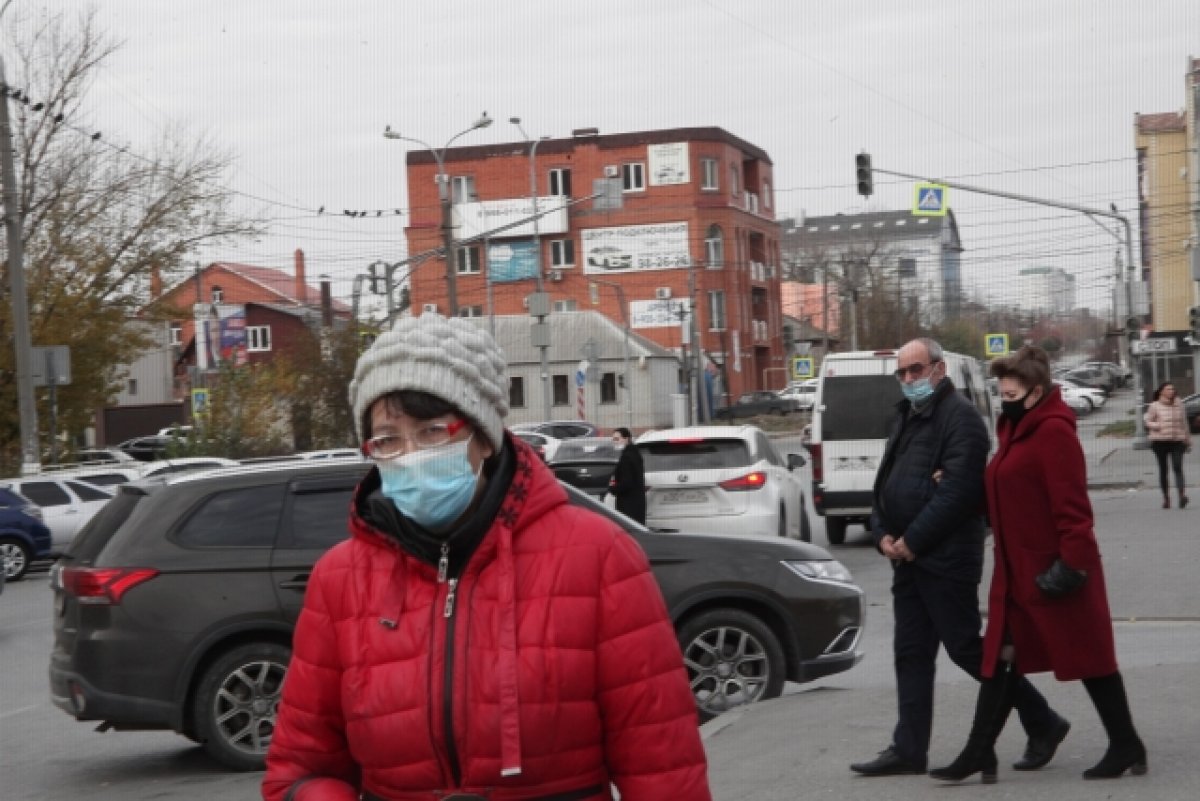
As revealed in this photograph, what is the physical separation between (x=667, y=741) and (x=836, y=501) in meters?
20.1

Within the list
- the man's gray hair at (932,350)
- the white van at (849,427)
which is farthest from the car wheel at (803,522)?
the man's gray hair at (932,350)

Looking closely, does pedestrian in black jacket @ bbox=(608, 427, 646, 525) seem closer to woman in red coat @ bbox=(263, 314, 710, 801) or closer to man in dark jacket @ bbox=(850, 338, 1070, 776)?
man in dark jacket @ bbox=(850, 338, 1070, 776)

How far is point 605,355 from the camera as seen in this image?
8025 cm

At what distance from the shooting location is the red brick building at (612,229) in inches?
3393

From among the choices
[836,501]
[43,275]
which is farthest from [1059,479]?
[43,275]

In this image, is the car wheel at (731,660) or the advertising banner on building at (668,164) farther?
the advertising banner on building at (668,164)

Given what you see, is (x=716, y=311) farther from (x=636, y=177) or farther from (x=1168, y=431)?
(x=1168, y=431)

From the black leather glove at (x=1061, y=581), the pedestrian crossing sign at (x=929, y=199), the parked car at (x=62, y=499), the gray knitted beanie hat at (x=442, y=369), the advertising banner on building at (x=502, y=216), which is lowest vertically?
the parked car at (x=62, y=499)

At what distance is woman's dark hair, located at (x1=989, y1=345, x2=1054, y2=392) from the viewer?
7.09 meters

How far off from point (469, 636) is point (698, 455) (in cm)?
1712

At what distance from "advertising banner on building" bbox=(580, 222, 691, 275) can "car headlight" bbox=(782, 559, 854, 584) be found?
75891 millimetres

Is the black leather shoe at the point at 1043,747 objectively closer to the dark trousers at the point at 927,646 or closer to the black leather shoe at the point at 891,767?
the dark trousers at the point at 927,646

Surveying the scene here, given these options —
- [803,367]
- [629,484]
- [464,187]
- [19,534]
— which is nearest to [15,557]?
[19,534]

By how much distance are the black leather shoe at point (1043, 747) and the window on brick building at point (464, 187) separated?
83.2m
